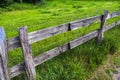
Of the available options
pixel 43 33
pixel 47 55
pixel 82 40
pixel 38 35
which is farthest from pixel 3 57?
pixel 82 40

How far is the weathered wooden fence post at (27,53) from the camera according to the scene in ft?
13.6

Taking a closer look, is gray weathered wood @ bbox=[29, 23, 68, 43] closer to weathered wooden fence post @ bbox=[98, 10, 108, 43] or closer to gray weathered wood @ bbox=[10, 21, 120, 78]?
gray weathered wood @ bbox=[10, 21, 120, 78]

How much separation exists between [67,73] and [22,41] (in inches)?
63.6

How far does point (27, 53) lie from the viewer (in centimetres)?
436

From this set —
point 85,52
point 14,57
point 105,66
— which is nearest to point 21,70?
point 14,57

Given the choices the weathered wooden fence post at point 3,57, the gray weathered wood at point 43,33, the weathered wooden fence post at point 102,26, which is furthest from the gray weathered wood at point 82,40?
the weathered wooden fence post at point 3,57

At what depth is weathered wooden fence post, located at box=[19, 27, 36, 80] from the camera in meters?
4.14

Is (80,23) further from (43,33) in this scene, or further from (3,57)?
(3,57)

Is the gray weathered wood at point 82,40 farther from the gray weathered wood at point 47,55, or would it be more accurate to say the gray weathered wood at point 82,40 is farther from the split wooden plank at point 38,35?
the split wooden plank at point 38,35

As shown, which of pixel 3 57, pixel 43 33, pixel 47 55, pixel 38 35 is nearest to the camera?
pixel 3 57

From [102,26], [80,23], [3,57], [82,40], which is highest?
[80,23]

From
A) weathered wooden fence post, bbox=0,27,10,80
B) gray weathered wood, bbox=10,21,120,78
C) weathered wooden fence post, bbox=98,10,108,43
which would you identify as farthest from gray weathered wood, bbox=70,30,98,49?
weathered wooden fence post, bbox=0,27,10,80

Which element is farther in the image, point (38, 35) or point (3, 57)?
point (38, 35)

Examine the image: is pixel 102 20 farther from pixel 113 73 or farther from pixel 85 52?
pixel 113 73
